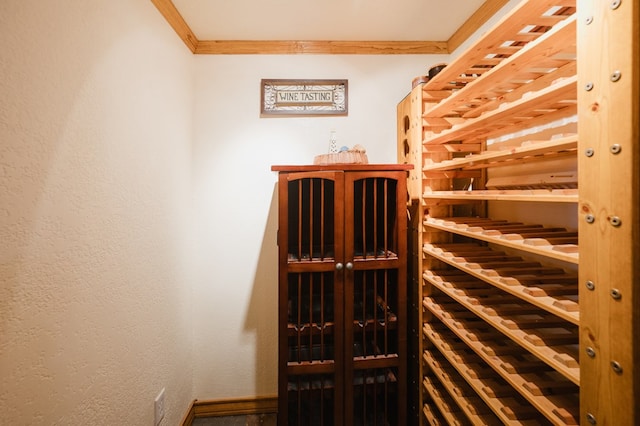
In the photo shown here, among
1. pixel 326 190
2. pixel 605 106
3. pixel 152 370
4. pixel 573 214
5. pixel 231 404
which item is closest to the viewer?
pixel 605 106

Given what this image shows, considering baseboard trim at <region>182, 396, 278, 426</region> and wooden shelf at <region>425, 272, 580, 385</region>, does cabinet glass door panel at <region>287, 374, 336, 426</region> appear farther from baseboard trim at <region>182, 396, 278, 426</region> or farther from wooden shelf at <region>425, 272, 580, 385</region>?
wooden shelf at <region>425, 272, 580, 385</region>

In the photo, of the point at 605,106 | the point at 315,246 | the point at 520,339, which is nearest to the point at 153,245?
the point at 315,246

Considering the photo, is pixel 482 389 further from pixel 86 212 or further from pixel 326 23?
pixel 326 23

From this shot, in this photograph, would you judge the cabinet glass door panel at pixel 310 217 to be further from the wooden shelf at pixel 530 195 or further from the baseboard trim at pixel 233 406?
the baseboard trim at pixel 233 406

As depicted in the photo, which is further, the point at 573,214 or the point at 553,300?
the point at 573,214

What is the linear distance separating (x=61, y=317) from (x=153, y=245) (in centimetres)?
55

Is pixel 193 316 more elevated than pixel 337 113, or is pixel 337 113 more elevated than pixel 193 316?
pixel 337 113

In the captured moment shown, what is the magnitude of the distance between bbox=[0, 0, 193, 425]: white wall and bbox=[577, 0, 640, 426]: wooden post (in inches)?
56.2

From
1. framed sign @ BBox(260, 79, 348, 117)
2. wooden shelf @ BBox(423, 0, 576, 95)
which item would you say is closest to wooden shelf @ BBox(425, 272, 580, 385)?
wooden shelf @ BBox(423, 0, 576, 95)

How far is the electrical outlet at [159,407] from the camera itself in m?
1.37

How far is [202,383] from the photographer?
1.86m

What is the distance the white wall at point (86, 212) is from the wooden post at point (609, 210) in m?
1.43

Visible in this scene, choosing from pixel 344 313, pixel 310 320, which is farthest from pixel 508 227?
pixel 310 320

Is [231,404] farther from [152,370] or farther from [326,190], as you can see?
[326,190]
